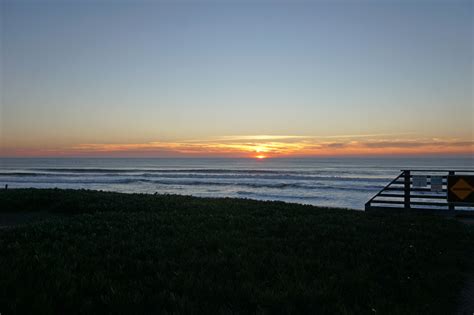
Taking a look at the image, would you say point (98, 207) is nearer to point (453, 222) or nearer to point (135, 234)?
point (135, 234)

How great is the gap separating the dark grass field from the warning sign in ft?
9.15

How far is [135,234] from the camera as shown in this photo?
340 inches

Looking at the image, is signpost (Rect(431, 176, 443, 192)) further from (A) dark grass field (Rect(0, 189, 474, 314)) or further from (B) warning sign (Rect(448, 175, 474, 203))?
(A) dark grass field (Rect(0, 189, 474, 314))

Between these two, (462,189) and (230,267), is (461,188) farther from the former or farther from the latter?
(230,267)

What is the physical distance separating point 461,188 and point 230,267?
36.9 ft

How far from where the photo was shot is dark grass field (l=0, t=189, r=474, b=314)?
15.9 ft

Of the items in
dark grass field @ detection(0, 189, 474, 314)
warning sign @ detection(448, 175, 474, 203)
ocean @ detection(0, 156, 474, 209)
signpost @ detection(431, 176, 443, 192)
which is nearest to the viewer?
dark grass field @ detection(0, 189, 474, 314)

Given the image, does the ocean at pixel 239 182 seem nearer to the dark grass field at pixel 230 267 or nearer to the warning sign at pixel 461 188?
the warning sign at pixel 461 188

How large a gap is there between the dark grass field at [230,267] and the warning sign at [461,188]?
110 inches

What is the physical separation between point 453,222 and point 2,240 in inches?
535

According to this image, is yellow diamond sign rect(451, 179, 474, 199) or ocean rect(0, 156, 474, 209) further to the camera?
ocean rect(0, 156, 474, 209)

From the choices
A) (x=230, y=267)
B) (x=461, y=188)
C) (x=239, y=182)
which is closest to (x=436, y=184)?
(x=461, y=188)

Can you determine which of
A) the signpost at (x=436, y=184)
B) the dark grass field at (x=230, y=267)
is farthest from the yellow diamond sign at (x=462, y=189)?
the dark grass field at (x=230, y=267)

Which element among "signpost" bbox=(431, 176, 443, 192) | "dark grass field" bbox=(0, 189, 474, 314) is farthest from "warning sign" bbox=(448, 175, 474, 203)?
"dark grass field" bbox=(0, 189, 474, 314)
